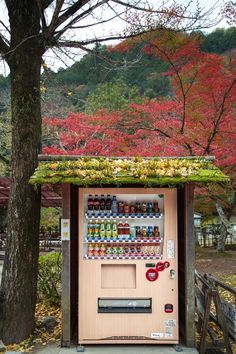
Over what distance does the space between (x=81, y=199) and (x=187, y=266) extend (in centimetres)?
175

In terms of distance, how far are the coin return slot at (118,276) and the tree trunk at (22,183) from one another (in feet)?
3.69

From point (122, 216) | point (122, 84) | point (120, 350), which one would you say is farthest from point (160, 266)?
point (122, 84)

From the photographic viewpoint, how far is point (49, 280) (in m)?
8.07

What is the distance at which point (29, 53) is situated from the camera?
21.8ft

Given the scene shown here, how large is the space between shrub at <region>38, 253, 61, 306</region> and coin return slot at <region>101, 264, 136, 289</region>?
223 centimetres

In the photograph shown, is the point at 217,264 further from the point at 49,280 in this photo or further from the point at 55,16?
the point at 55,16

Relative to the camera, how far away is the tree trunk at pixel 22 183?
6262 mm

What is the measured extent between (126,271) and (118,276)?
0.44 ft

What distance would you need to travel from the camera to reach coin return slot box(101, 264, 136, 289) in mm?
6090

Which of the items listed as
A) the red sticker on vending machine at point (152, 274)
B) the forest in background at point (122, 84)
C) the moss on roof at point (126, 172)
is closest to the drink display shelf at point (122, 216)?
the moss on roof at point (126, 172)

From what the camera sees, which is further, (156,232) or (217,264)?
(217,264)

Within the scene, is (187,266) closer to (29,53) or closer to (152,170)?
(152,170)

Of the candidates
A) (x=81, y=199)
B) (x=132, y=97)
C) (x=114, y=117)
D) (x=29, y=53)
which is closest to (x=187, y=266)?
(x=81, y=199)

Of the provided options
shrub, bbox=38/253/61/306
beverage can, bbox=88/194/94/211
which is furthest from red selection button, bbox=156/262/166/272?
shrub, bbox=38/253/61/306
